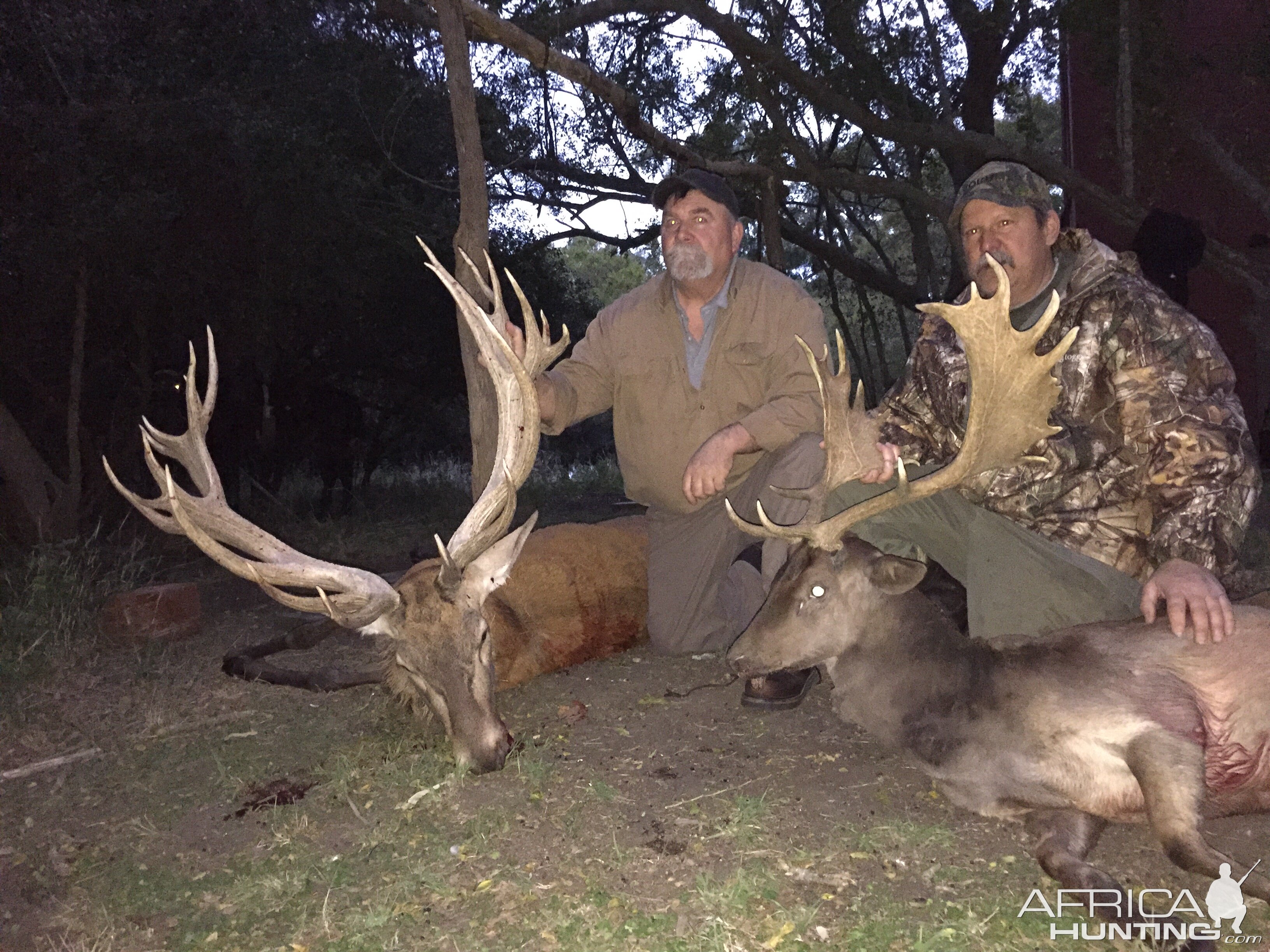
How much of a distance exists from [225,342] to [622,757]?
28.3ft

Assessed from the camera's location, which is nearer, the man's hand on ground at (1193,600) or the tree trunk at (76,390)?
the man's hand on ground at (1193,600)

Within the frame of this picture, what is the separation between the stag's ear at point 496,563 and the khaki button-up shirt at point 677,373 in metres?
0.77

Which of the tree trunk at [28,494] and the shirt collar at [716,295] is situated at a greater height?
the shirt collar at [716,295]

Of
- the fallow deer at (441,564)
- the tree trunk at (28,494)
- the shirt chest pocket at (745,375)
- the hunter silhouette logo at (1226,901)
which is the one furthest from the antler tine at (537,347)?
the tree trunk at (28,494)

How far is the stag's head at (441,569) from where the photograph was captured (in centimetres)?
370

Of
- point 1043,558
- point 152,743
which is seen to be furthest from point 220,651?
point 1043,558

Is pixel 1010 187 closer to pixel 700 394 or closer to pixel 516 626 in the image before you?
pixel 700 394

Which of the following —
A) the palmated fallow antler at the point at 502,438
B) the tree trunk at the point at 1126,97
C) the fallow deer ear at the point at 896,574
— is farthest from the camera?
the tree trunk at the point at 1126,97

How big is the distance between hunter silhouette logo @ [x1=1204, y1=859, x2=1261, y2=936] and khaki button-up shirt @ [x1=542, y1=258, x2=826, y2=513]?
245 cm

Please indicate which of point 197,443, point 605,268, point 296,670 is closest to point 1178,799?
point 197,443

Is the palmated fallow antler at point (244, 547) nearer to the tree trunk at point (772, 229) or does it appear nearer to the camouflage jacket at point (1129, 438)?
the camouflage jacket at point (1129, 438)

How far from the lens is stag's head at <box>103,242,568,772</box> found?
12.1 feet

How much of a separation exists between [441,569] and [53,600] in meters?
3.33

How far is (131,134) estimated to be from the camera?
812cm
